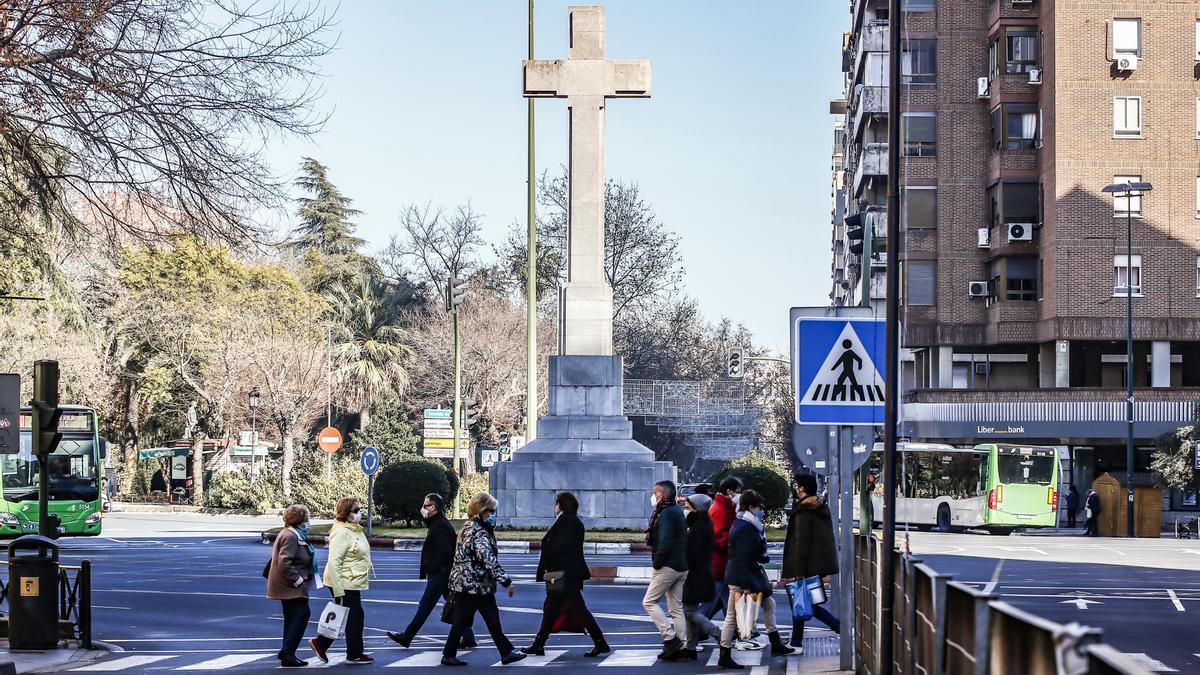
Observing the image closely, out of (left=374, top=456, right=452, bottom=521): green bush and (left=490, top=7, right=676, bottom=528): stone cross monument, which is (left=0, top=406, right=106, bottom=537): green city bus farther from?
(left=490, top=7, right=676, bottom=528): stone cross monument

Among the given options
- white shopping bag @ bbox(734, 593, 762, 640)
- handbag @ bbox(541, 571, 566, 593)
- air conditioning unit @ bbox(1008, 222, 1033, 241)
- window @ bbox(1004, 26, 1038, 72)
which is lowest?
white shopping bag @ bbox(734, 593, 762, 640)

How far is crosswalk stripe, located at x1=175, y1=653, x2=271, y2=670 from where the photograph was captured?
15.5 meters

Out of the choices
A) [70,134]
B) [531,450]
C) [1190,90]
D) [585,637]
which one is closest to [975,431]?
[1190,90]

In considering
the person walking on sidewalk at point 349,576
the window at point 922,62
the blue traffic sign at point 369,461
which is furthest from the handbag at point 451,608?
the window at point 922,62

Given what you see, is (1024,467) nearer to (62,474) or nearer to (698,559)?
(62,474)

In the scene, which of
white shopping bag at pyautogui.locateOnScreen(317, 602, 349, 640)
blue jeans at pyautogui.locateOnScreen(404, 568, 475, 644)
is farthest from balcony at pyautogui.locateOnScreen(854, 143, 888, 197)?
white shopping bag at pyautogui.locateOnScreen(317, 602, 349, 640)

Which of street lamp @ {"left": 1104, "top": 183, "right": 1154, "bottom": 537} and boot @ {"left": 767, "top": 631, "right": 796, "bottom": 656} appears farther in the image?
street lamp @ {"left": 1104, "top": 183, "right": 1154, "bottom": 537}

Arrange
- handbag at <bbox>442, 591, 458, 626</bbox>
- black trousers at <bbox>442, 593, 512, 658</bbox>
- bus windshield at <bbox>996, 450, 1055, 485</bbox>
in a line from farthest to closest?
1. bus windshield at <bbox>996, 450, 1055, 485</bbox>
2. handbag at <bbox>442, 591, 458, 626</bbox>
3. black trousers at <bbox>442, 593, 512, 658</bbox>

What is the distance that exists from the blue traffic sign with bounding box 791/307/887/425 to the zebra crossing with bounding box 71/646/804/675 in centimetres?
283

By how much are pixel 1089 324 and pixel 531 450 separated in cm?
3123

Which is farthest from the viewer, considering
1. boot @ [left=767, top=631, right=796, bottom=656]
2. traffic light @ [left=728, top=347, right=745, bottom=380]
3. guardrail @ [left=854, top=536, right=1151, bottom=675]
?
traffic light @ [left=728, top=347, right=745, bottom=380]

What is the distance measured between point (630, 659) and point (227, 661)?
3869 millimetres

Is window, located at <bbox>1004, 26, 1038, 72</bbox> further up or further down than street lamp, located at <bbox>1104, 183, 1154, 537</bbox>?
further up

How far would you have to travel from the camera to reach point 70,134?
15594 mm
